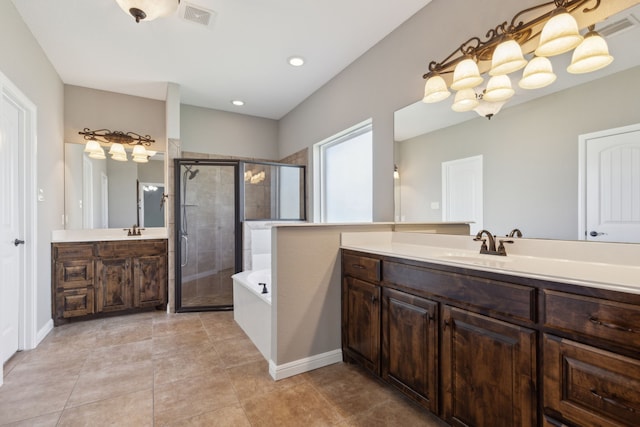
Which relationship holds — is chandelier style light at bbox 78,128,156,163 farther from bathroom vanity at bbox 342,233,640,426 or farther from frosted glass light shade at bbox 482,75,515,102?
frosted glass light shade at bbox 482,75,515,102

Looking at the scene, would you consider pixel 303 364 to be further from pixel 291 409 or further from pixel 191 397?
pixel 191 397

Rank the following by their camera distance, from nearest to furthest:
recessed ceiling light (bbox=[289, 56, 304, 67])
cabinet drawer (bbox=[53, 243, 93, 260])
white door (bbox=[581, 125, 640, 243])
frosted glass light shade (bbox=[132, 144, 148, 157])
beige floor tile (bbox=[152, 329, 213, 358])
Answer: white door (bbox=[581, 125, 640, 243])
beige floor tile (bbox=[152, 329, 213, 358])
recessed ceiling light (bbox=[289, 56, 304, 67])
cabinet drawer (bbox=[53, 243, 93, 260])
frosted glass light shade (bbox=[132, 144, 148, 157])

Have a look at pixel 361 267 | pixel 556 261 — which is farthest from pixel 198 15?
pixel 556 261

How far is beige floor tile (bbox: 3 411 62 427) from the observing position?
5.16 ft

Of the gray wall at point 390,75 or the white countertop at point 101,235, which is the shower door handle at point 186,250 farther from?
the gray wall at point 390,75

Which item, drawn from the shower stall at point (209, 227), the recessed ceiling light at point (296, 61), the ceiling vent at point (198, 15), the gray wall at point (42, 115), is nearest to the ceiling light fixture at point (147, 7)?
the ceiling vent at point (198, 15)

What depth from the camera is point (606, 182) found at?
1.34 m

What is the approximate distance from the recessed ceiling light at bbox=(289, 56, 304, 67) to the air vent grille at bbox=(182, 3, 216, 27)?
815mm

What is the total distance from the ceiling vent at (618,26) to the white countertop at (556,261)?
0.94 meters

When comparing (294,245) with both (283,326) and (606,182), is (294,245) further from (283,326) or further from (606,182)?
(606,182)

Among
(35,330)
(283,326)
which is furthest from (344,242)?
(35,330)

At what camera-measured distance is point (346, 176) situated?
344cm

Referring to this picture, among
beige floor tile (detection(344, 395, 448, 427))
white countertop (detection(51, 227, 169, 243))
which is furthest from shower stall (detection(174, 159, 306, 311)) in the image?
beige floor tile (detection(344, 395, 448, 427))

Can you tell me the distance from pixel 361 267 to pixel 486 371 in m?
0.90
